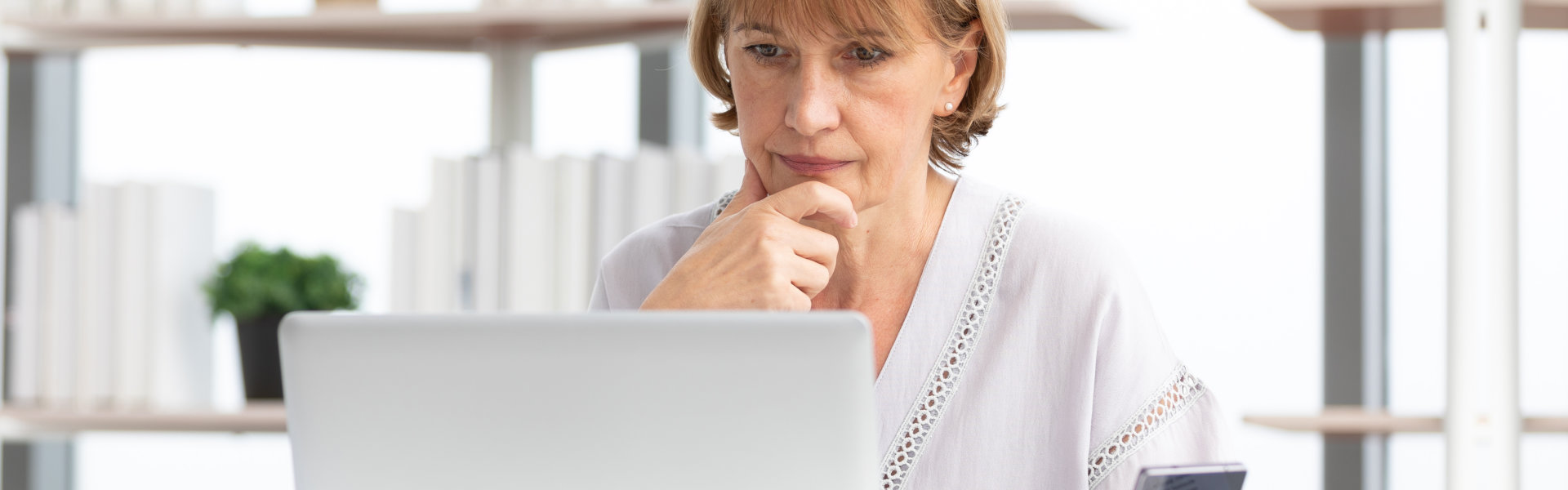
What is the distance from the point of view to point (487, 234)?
187 centimetres

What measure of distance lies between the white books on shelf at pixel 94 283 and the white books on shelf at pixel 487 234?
56 centimetres

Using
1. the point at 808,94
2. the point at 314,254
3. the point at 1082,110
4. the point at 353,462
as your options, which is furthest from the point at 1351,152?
the point at 353,462

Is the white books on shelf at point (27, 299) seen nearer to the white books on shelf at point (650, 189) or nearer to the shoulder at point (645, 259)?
the white books on shelf at point (650, 189)

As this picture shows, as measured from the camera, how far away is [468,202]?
188cm

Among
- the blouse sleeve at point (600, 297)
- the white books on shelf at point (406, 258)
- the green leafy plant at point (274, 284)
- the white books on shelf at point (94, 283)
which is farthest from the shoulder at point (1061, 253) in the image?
the white books on shelf at point (94, 283)

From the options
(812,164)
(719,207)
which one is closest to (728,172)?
(719,207)

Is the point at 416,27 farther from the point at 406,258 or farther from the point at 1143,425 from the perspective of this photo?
the point at 1143,425

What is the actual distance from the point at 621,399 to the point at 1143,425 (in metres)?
0.72

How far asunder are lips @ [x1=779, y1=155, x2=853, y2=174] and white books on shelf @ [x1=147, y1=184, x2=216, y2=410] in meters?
1.19

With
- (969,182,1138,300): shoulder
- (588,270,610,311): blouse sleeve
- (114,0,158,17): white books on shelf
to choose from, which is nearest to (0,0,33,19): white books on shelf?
(114,0,158,17): white books on shelf

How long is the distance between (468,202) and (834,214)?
881mm

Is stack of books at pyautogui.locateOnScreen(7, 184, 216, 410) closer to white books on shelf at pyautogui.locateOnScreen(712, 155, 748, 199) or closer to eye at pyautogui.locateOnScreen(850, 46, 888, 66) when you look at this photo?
white books on shelf at pyautogui.locateOnScreen(712, 155, 748, 199)

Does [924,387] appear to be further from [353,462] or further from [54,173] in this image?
[54,173]

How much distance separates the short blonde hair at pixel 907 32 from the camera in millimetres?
1148
